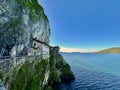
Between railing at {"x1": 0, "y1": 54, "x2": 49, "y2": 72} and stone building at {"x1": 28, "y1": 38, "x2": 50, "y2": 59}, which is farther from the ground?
stone building at {"x1": 28, "y1": 38, "x2": 50, "y2": 59}

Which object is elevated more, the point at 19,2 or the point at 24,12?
the point at 19,2

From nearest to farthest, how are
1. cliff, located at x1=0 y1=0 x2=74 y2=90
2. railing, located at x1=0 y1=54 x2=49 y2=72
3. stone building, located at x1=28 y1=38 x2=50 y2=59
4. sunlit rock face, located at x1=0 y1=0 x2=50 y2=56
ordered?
railing, located at x1=0 y1=54 x2=49 y2=72
cliff, located at x1=0 y1=0 x2=74 y2=90
sunlit rock face, located at x1=0 y1=0 x2=50 y2=56
stone building, located at x1=28 y1=38 x2=50 y2=59

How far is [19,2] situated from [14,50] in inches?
559

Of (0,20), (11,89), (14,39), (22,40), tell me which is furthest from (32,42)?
(11,89)

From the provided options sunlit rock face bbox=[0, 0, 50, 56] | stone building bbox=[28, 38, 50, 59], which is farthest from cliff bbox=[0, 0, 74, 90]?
stone building bbox=[28, 38, 50, 59]

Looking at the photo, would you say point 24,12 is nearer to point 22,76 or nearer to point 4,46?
point 4,46

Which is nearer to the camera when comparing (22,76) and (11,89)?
(11,89)

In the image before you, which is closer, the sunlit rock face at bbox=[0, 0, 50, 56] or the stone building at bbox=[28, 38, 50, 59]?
the sunlit rock face at bbox=[0, 0, 50, 56]

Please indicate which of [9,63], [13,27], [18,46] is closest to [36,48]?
[18,46]

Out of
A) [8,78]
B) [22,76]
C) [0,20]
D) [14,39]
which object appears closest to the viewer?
[8,78]

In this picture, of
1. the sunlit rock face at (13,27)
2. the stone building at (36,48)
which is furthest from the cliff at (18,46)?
the stone building at (36,48)

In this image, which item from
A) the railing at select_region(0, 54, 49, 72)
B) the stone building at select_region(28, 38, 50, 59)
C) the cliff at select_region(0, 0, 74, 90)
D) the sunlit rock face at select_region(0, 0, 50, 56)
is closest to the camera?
the railing at select_region(0, 54, 49, 72)

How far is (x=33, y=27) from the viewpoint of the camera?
2142 inches

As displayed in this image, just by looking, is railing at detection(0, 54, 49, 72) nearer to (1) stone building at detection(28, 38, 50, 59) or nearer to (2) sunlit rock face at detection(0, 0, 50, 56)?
(2) sunlit rock face at detection(0, 0, 50, 56)
